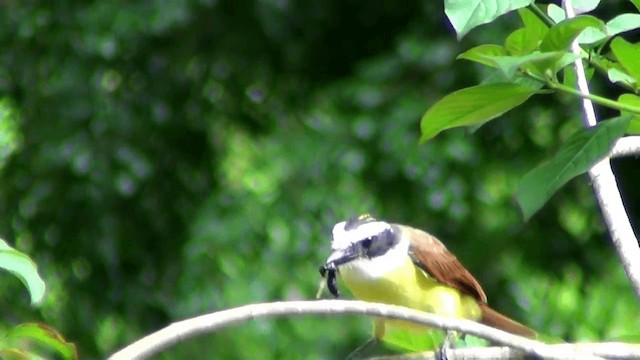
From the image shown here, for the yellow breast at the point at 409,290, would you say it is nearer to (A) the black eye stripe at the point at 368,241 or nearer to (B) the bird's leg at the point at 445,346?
(A) the black eye stripe at the point at 368,241

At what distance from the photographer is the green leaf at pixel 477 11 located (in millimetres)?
1044

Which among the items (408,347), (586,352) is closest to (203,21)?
(408,347)

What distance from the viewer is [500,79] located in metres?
1.10

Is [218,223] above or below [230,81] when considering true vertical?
below

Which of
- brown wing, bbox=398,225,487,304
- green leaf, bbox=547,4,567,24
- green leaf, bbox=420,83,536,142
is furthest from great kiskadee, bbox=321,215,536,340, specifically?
green leaf, bbox=420,83,536,142

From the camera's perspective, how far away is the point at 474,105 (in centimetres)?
113

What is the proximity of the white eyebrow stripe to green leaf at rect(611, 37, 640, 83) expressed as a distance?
130 centimetres

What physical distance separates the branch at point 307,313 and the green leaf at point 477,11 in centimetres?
25

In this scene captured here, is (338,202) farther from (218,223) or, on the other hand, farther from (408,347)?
(408,347)

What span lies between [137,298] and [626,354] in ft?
11.5

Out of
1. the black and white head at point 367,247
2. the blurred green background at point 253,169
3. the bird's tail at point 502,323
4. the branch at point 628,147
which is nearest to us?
the branch at point 628,147

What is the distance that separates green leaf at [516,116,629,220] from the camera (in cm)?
108

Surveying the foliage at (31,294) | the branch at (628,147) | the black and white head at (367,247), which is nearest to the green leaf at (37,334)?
the foliage at (31,294)

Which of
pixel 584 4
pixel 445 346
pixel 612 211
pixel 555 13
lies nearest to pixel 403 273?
pixel 445 346
